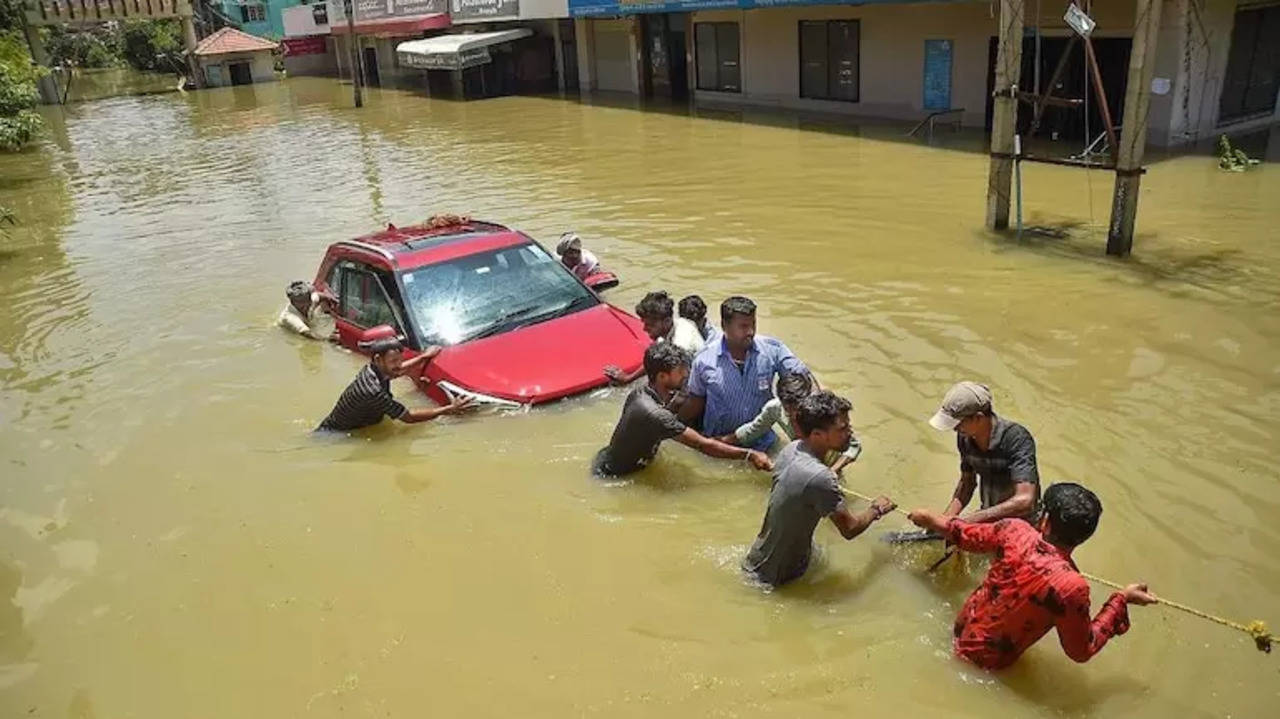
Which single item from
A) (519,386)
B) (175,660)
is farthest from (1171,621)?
(175,660)

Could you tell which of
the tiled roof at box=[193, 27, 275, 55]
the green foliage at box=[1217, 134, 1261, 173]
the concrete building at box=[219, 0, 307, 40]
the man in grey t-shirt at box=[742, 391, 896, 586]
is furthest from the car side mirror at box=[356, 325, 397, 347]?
the concrete building at box=[219, 0, 307, 40]

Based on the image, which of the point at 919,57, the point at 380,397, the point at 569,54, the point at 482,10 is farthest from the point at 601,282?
the point at 482,10

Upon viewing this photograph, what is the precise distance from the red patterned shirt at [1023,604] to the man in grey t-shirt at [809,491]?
515 mm

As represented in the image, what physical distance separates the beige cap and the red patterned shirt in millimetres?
508

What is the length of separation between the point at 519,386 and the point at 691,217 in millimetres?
7706

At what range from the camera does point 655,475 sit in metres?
6.43

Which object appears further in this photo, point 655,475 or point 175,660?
point 655,475

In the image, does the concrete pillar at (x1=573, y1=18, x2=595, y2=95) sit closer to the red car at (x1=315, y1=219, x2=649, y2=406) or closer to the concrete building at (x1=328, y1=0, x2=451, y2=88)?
the concrete building at (x1=328, y1=0, x2=451, y2=88)

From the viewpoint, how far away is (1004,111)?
11766 millimetres

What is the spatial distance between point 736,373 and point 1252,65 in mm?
16805

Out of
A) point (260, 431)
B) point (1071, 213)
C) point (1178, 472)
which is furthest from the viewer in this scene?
point (1071, 213)

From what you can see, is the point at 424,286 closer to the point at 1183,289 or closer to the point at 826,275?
the point at 826,275

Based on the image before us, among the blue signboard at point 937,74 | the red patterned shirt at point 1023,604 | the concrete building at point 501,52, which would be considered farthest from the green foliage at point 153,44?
the red patterned shirt at point 1023,604

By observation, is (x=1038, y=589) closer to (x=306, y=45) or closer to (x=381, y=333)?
(x=381, y=333)
